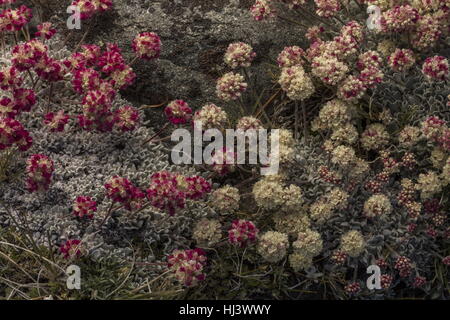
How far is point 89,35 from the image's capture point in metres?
4.66

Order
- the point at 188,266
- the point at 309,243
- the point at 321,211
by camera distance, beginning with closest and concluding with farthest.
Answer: the point at 188,266, the point at 309,243, the point at 321,211

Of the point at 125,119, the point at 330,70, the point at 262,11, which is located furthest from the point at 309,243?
the point at 262,11

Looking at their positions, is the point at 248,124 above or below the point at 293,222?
above

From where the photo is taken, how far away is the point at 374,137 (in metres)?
4.06

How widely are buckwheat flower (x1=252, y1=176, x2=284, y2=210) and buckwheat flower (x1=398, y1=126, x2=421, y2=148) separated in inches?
30.8

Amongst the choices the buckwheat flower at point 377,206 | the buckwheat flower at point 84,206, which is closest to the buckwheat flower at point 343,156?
the buckwheat flower at point 377,206

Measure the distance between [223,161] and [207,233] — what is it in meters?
Answer: 0.42

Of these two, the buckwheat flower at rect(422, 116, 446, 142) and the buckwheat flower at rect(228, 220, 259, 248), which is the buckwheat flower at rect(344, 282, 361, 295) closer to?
the buckwheat flower at rect(228, 220, 259, 248)

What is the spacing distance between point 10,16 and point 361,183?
2.38m

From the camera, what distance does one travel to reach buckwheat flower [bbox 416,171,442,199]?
12.8ft

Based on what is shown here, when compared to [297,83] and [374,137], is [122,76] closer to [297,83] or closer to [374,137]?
[297,83]
